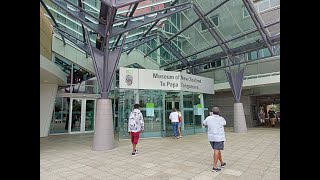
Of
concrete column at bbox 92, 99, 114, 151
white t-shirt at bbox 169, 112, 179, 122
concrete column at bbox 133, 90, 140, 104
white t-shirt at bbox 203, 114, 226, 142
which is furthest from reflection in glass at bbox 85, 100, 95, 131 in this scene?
white t-shirt at bbox 203, 114, 226, 142

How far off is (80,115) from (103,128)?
7.32 metres

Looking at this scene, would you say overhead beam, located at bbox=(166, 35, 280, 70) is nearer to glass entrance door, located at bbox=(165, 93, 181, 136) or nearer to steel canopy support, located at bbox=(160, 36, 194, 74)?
steel canopy support, located at bbox=(160, 36, 194, 74)

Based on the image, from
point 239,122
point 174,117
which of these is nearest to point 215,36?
point 239,122

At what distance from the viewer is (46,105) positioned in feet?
42.9

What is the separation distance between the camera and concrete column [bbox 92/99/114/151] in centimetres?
831

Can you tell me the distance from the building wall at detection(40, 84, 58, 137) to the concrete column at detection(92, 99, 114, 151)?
20.6 ft

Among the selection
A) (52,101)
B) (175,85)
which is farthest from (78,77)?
(175,85)

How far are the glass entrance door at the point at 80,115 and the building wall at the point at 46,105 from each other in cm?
152

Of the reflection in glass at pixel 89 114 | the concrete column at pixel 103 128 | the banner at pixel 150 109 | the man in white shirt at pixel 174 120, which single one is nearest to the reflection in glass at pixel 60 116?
the reflection in glass at pixel 89 114

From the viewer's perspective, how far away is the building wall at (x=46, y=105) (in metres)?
13.0

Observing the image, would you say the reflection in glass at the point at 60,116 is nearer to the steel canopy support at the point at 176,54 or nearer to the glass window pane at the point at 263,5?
the steel canopy support at the point at 176,54

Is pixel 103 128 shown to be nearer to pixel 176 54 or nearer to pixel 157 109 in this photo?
pixel 157 109
